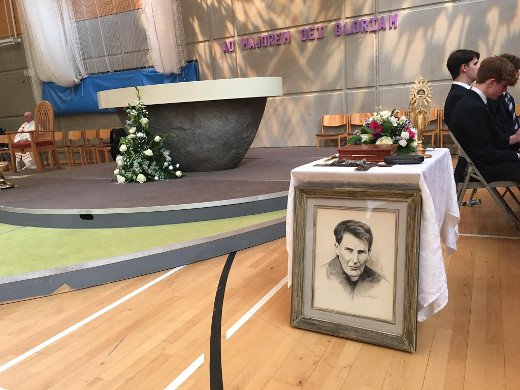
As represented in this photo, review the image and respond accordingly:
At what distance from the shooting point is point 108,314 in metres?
2.26

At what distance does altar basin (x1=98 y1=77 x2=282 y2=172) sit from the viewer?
161 inches

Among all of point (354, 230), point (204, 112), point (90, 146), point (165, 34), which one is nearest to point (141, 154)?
point (204, 112)

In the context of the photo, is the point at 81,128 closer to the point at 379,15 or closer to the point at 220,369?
the point at 379,15

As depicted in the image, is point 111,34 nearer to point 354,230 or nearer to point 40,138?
point 40,138

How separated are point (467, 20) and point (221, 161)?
14.9ft

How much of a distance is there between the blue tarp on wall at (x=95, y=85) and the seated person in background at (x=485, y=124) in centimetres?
643

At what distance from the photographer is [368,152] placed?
6.61 ft

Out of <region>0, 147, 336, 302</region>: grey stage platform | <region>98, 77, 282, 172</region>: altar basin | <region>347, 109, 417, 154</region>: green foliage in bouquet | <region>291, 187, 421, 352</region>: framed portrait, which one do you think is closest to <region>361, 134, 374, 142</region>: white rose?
<region>347, 109, 417, 154</region>: green foliage in bouquet

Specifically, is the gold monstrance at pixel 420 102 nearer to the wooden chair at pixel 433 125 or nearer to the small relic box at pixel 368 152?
the small relic box at pixel 368 152

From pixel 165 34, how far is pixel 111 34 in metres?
1.71

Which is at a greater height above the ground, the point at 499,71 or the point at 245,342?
the point at 499,71

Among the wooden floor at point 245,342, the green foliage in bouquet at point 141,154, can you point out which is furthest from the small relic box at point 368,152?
the green foliage in bouquet at point 141,154

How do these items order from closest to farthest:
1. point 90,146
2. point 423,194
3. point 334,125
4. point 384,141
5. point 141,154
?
point 423,194, point 384,141, point 141,154, point 334,125, point 90,146

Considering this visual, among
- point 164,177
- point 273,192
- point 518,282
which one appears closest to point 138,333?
point 273,192
